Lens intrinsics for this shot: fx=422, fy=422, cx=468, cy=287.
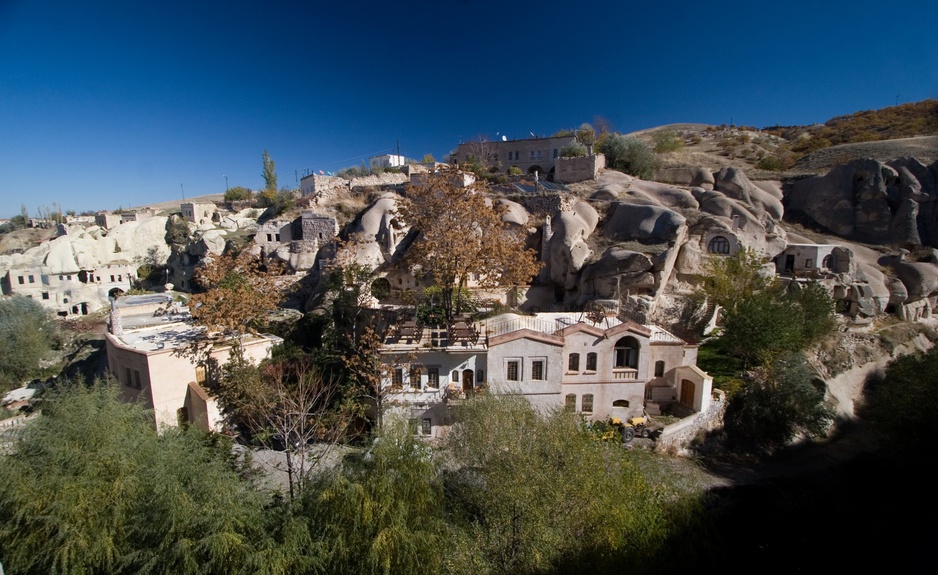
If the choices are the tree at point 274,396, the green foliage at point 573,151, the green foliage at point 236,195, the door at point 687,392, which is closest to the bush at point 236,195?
the green foliage at point 236,195

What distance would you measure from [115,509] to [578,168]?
1405 inches

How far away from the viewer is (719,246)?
982 inches

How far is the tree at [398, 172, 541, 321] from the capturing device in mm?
16312

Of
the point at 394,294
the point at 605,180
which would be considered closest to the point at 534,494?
the point at 394,294

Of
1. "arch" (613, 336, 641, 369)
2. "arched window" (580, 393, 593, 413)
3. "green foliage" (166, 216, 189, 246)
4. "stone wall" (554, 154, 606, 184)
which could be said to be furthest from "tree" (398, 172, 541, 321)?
"green foliage" (166, 216, 189, 246)

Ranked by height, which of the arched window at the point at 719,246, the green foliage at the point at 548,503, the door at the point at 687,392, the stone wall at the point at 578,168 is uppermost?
the stone wall at the point at 578,168

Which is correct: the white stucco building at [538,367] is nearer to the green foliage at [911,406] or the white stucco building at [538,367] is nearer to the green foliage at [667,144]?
the green foliage at [911,406]

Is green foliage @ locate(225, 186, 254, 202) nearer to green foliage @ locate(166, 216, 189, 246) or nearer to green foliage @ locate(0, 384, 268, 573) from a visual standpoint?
green foliage @ locate(166, 216, 189, 246)

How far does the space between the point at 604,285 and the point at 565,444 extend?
14.8m

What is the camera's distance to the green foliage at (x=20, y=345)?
2523cm

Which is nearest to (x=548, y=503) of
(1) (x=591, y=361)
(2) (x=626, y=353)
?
(1) (x=591, y=361)

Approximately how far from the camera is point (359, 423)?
54.1ft

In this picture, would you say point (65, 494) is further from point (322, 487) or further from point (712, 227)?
point (712, 227)

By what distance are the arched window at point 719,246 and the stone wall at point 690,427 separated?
10393 millimetres
